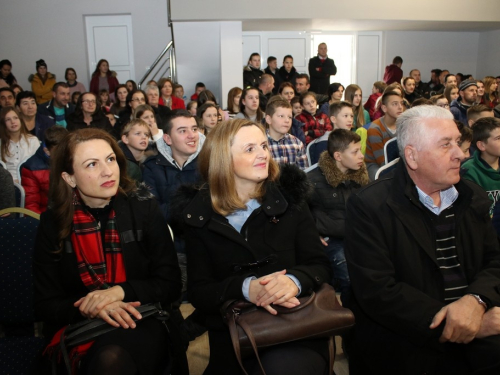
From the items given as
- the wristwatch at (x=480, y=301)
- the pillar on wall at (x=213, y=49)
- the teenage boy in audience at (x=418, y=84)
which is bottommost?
the wristwatch at (x=480, y=301)

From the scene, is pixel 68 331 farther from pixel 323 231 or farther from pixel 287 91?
pixel 287 91

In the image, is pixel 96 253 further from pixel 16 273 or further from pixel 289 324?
pixel 289 324

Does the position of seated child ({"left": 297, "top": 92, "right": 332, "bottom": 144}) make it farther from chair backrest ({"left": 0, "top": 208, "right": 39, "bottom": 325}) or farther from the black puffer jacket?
chair backrest ({"left": 0, "top": 208, "right": 39, "bottom": 325})

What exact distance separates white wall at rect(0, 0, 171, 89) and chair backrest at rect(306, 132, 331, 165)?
25.4ft

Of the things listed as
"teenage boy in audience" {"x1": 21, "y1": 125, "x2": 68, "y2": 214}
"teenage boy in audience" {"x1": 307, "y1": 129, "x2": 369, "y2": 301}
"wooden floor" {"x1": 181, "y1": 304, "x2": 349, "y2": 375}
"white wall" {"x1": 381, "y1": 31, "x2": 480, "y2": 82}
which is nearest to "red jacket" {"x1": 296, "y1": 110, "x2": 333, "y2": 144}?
"teenage boy in audience" {"x1": 307, "y1": 129, "x2": 369, "y2": 301}

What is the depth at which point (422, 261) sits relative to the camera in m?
1.67

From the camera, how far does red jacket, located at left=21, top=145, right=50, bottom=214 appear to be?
11.2ft

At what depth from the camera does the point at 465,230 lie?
1707mm

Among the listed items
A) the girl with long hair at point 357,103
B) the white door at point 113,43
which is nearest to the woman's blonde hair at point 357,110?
the girl with long hair at point 357,103

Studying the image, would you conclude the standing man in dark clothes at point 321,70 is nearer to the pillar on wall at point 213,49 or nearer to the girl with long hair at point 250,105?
the pillar on wall at point 213,49

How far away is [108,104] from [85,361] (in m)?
8.26

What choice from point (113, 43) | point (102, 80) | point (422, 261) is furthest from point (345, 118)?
point (113, 43)

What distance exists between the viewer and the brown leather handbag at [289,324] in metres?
1.47

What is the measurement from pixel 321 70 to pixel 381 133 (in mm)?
5781
